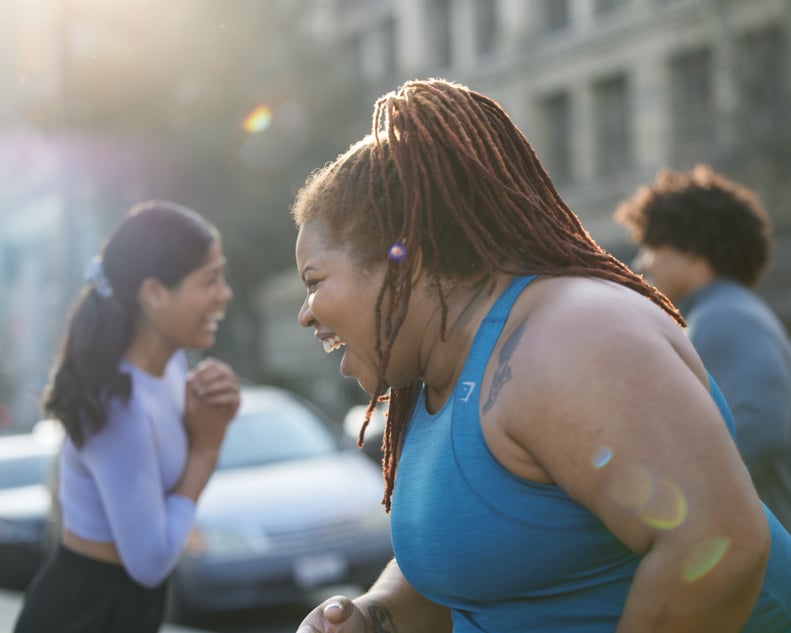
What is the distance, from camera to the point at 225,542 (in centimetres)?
739

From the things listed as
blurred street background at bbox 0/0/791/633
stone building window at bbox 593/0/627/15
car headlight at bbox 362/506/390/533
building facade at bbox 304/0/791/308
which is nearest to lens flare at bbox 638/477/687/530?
car headlight at bbox 362/506/390/533

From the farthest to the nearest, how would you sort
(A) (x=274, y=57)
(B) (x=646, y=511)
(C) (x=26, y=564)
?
(A) (x=274, y=57)
(C) (x=26, y=564)
(B) (x=646, y=511)

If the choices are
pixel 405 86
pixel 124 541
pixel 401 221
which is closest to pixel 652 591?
pixel 401 221

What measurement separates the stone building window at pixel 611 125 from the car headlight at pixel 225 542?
1720 cm

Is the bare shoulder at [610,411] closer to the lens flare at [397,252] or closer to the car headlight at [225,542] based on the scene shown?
the lens flare at [397,252]

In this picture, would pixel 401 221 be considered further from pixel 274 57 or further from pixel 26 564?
pixel 274 57

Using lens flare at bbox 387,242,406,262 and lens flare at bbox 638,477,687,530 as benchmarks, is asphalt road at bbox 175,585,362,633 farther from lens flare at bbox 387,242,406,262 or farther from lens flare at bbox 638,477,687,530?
lens flare at bbox 638,477,687,530

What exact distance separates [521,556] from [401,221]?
0.54 m

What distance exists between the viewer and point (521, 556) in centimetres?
164

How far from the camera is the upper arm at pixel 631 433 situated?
4.75 ft

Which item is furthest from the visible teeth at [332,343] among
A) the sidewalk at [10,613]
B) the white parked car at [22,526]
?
the white parked car at [22,526]

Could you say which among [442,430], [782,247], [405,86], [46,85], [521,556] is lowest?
[782,247]

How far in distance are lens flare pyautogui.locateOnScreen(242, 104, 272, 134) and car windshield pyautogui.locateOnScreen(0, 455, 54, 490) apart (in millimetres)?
14195

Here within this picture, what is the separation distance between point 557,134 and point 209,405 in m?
22.7
